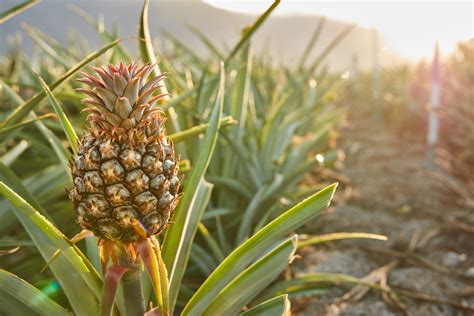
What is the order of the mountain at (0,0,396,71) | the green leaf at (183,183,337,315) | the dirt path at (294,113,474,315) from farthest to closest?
the mountain at (0,0,396,71) < the dirt path at (294,113,474,315) < the green leaf at (183,183,337,315)

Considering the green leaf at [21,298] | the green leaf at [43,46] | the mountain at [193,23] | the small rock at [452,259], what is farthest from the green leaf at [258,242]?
the mountain at [193,23]

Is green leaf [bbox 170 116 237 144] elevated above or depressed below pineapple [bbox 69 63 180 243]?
below

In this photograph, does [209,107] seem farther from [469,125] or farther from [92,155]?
[469,125]

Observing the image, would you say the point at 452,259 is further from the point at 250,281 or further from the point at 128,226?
the point at 128,226

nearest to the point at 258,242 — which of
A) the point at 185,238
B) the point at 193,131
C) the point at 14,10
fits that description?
the point at 185,238

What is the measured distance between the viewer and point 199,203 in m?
0.96

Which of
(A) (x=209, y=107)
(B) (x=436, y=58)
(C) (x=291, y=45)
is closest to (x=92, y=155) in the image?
(A) (x=209, y=107)

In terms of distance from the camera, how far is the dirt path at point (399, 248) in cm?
144

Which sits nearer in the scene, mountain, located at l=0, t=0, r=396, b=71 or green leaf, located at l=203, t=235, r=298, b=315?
green leaf, located at l=203, t=235, r=298, b=315

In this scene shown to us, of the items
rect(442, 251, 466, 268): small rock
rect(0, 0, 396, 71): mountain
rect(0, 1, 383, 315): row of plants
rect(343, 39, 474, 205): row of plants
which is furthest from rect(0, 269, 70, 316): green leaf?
rect(0, 0, 396, 71): mountain

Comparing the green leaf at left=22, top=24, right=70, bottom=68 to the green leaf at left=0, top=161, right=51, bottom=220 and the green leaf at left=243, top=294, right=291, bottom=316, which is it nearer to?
the green leaf at left=0, top=161, right=51, bottom=220

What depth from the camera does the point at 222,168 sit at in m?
1.73

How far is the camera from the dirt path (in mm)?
1439

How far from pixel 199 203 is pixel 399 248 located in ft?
3.80
